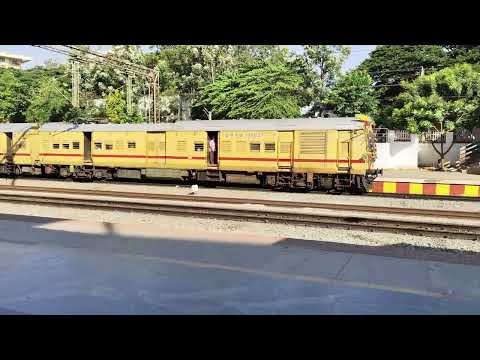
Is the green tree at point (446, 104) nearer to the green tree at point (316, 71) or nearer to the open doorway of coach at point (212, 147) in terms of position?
the green tree at point (316, 71)

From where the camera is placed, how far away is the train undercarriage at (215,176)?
1891 centimetres

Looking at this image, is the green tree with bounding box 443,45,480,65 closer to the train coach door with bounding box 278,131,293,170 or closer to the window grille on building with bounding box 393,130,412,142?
the window grille on building with bounding box 393,130,412,142

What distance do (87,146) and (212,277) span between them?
18.9 m

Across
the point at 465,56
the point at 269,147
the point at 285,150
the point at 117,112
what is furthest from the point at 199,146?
the point at 465,56

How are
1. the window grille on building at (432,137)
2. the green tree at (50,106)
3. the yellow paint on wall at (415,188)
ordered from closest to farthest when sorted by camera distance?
1. the yellow paint on wall at (415,188)
2. the window grille on building at (432,137)
3. the green tree at (50,106)

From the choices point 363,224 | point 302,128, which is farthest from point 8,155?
point 363,224

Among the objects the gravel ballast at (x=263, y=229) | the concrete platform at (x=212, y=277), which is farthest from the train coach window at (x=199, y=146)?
the concrete platform at (x=212, y=277)

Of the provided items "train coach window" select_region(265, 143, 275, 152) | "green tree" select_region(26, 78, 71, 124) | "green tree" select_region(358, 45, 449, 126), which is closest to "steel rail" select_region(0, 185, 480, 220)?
"train coach window" select_region(265, 143, 275, 152)

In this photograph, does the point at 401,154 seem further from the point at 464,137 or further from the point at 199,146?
the point at 199,146

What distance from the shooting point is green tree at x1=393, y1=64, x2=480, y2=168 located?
28.4 meters

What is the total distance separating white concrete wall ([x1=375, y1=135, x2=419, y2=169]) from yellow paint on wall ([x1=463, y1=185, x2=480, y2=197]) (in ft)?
47.6

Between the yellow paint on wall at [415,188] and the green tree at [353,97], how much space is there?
58.2 feet
